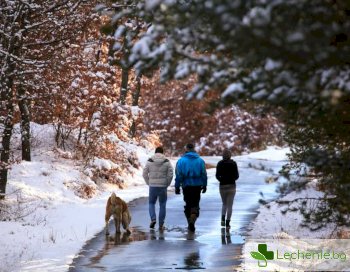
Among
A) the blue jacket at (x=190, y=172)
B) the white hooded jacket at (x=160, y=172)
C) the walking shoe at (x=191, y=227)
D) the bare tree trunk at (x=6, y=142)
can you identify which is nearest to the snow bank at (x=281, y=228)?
the walking shoe at (x=191, y=227)

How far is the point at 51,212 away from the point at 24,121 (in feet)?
Answer: 12.9

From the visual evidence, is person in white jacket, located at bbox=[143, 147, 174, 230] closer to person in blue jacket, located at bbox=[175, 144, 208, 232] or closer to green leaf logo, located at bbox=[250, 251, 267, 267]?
person in blue jacket, located at bbox=[175, 144, 208, 232]

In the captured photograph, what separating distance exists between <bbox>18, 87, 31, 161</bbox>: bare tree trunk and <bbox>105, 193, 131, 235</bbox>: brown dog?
3647 mm

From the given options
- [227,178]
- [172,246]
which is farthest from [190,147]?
[172,246]

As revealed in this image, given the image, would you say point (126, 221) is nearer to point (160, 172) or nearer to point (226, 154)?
point (160, 172)

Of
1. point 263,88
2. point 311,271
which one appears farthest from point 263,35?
point 311,271

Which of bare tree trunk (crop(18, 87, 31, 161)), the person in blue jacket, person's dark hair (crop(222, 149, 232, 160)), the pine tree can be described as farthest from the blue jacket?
the pine tree

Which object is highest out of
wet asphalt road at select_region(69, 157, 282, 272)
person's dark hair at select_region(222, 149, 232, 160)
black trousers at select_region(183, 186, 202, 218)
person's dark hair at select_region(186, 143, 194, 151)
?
person's dark hair at select_region(186, 143, 194, 151)

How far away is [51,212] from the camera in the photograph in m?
18.8

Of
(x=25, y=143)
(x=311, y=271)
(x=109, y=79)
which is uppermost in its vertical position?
(x=109, y=79)

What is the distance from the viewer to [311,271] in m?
9.54

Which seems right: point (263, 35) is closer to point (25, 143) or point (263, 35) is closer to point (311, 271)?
point (311, 271)

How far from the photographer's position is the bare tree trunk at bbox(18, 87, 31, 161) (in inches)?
751

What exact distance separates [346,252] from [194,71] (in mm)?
5960
